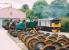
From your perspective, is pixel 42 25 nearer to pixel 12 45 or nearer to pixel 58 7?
pixel 12 45

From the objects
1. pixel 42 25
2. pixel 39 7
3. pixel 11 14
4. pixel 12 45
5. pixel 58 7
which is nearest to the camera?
pixel 12 45

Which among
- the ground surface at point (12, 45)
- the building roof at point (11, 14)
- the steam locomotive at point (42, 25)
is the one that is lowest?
the building roof at point (11, 14)

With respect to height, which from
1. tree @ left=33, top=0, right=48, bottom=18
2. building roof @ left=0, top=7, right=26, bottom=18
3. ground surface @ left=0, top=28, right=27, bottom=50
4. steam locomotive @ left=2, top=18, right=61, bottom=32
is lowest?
tree @ left=33, top=0, right=48, bottom=18

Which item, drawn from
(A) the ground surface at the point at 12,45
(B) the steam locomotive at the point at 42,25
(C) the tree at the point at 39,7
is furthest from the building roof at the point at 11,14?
(A) the ground surface at the point at 12,45

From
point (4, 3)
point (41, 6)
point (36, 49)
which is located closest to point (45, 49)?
point (36, 49)

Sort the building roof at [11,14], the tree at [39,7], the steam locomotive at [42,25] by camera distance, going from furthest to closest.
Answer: the tree at [39,7]
the building roof at [11,14]
the steam locomotive at [42,25]

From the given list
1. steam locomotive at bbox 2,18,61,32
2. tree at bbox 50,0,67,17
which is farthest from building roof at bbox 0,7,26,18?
steam locomotive at bbox 2,18,61,32

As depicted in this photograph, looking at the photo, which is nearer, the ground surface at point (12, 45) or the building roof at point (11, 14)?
the ground surface at point (12, 45)

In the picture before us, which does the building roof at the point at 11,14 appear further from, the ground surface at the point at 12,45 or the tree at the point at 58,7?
the ground surface at the point at 12,45

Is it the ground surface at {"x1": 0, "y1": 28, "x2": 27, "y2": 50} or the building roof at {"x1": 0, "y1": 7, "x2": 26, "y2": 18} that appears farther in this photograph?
the building roof at {"x1": 0, "y1": 7, "x2": 26, "y2": 18}

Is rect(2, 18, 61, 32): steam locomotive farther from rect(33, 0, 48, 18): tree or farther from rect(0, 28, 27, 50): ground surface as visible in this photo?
rect(33, 0, 48, 18): tree

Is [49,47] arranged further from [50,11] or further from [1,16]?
[50,11]

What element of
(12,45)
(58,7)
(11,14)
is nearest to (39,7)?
(58,7)

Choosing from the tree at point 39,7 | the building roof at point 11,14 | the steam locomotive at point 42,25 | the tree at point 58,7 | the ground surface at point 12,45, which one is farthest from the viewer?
the tree at point 39,7
